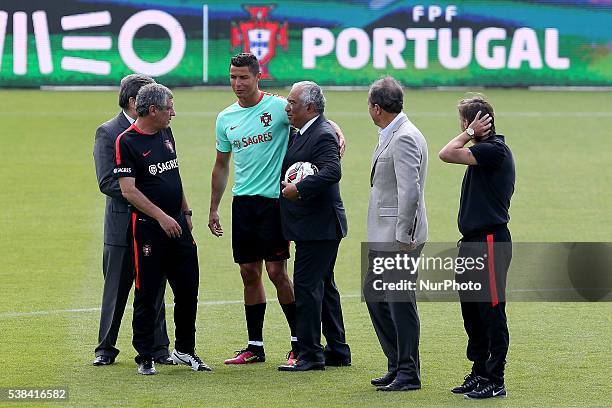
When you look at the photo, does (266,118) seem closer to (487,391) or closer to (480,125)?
(480,125)

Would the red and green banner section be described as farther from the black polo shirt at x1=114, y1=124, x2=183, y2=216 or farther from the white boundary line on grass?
the black polo shirt at x1=114, y1=124, x2=183, y2=216

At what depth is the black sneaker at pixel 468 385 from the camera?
823cm

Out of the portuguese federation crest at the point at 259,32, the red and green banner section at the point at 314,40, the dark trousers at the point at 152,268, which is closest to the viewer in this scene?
the dark trousers at the point at 152,268

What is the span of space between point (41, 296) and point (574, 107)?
68.6 ft

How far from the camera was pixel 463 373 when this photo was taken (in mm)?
8898

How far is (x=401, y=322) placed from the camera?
8242mm

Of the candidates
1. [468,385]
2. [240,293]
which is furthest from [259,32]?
[468,385]

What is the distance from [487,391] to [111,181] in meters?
2.97

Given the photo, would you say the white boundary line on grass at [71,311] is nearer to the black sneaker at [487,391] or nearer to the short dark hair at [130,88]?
the short dark hair at [130,88]

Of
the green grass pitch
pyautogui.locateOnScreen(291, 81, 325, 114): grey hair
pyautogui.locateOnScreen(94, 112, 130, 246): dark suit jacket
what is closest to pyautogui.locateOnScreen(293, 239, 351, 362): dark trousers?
the green grass pitch

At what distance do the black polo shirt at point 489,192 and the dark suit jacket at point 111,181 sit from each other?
2.52 metres

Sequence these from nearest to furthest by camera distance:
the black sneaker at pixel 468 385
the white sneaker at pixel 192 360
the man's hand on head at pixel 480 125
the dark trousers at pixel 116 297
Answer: the man's hand on head at pixel 480 125 → the black sneaker at pixel 468 385 → the white sneaker at pixel 192 360 → the dark trousers at pixel 116 297

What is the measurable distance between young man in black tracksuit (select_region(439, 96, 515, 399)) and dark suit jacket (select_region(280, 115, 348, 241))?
989mm

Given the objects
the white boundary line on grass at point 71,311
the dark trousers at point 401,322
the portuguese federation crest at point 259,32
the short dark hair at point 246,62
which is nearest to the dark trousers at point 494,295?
the dark trousers at point 401,322
